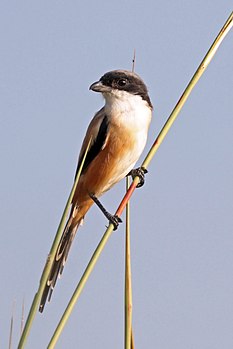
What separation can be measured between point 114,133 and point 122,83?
421mm

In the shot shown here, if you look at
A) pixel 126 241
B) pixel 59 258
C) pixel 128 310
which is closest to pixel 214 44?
pixel 126 241

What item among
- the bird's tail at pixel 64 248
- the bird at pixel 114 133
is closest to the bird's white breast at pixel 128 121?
the bird at pixel 114 133

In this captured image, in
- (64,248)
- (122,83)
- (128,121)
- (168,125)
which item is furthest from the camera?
(64,248)

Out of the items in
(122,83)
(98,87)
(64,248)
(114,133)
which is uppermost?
(122,83)

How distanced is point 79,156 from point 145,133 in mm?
550

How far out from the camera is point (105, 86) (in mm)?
5055

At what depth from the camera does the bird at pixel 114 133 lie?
4.98m

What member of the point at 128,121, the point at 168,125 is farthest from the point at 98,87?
the point at 168,125

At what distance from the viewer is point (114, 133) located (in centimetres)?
502

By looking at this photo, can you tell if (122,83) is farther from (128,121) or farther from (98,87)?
(128,121)

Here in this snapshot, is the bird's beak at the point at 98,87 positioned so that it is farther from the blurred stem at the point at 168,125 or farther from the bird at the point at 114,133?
the blurred stem at the point at 168,125

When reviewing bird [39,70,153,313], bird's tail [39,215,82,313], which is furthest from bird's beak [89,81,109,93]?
bird's tail [39,215,82,313]

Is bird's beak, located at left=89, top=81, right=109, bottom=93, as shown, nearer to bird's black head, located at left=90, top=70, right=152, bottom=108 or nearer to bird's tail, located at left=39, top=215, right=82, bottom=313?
bird's black head, located at left=90, top=70, right=152, bottom=108

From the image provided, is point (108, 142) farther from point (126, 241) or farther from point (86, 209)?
point (126, 241)
